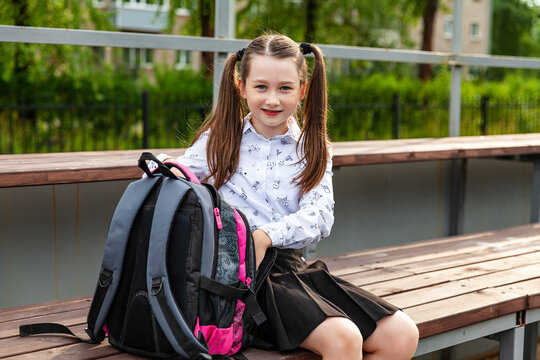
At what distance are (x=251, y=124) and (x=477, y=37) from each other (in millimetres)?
41976

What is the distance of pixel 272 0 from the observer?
14094 millimetres

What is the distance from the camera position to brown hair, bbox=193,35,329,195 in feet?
7.63

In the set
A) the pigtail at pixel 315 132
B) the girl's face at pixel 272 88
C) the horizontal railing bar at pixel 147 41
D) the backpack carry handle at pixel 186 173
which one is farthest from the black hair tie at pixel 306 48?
the horizontal railing bar at pixel 147 41

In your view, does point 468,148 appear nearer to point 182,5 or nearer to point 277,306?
point 277,306

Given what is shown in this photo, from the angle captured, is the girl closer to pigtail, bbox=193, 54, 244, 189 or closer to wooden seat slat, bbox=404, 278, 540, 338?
pigtail, bbox=193, 54, 244, 189

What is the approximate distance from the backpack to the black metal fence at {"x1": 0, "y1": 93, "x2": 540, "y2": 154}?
590 centimetres

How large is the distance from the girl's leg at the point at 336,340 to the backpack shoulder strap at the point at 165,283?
369 millimetres

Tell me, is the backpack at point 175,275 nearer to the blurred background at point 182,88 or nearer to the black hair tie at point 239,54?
the black hair tie at point 239,54

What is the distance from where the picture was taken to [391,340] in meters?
2.18

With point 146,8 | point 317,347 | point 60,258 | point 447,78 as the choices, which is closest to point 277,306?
point 317,347

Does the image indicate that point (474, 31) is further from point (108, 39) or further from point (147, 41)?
point (108, 39)

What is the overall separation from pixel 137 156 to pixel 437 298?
5.03 feet

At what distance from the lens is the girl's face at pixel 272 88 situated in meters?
2.27

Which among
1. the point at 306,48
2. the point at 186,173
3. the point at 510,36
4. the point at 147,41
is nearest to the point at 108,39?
the point at 147,41
